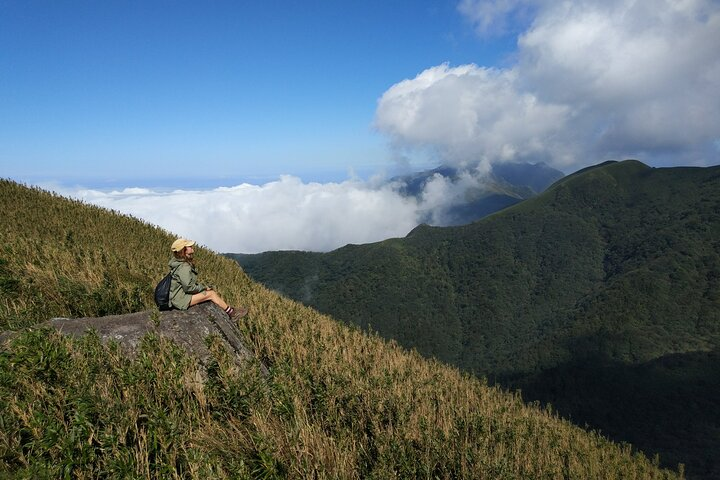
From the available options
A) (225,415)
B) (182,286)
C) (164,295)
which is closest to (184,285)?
(182,286)

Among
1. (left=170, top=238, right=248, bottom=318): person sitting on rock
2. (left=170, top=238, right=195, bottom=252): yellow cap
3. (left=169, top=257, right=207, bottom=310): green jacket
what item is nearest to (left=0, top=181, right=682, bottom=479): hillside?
(left=170, top=238, right=248, bottom=318): person sitting on rock

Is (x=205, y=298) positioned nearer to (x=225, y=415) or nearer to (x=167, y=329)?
(x=167, y=329)

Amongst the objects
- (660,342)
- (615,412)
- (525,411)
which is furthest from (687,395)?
(525,411)

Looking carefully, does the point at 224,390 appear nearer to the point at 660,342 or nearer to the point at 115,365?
the point at 115,365

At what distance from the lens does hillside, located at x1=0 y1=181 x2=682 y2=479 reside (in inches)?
114

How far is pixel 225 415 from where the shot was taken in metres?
3.78

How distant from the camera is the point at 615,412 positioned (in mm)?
128875

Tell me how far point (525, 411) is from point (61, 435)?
766 centimetres

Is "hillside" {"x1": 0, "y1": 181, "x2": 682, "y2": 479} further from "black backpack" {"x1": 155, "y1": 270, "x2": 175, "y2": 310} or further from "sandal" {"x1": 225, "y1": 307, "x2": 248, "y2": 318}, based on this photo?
"black backpack" {"x1": 155, "y1": 270, "x2": 175, "y2": 310}

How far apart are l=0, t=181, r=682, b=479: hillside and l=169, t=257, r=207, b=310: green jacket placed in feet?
4.02

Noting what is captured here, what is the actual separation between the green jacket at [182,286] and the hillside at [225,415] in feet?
4.02

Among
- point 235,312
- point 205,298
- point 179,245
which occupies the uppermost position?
point 179,245

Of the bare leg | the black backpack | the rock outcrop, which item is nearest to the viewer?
the rock outcrop

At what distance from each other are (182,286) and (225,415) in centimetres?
272
